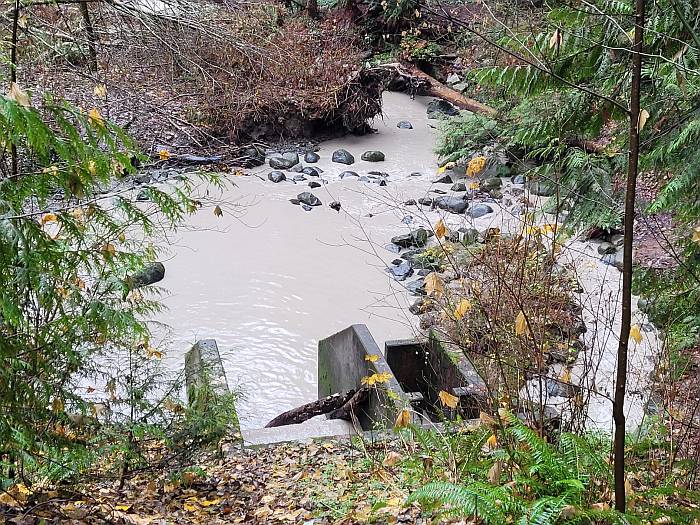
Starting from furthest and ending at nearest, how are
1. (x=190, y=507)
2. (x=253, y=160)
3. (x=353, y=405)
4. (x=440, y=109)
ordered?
(x=440, y=109) → (x=253, y=160) → (x=353, y=405) → (x=190, y=507)

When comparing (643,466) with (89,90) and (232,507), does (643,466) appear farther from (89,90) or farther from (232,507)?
(89,90)

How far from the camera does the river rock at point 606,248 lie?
9906mm

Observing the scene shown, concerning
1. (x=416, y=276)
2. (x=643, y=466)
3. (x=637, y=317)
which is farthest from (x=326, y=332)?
(x=643, y=466)

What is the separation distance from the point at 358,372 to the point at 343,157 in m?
8.60

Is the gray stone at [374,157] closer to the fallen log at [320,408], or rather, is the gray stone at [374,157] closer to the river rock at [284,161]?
the river rock at [284,161]

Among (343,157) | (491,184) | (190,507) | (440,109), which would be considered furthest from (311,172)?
(190,507)

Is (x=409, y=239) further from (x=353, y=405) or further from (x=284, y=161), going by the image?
(x=353, y=405)

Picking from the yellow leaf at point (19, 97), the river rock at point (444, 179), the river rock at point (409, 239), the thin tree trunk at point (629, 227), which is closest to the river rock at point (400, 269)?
the river rock at point (409, 239)

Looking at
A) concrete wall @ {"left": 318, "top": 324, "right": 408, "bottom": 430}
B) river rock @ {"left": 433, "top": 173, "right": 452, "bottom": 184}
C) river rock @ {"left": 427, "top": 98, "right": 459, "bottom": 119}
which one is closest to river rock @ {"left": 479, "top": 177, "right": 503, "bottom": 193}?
river rock @ {"left": 433, "top": 173, "right": 452, "bottom": 184}

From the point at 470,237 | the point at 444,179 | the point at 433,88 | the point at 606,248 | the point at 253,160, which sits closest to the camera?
the point at 470,237

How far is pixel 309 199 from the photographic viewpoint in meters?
Answer: 12.0

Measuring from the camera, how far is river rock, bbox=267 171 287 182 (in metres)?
13.1

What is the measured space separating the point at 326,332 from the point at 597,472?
597 cm

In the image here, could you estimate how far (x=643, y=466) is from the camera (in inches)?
130
